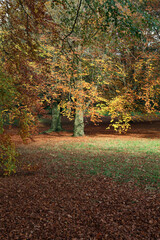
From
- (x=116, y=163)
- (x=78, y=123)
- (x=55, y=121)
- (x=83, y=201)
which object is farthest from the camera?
(x=55, y=121)

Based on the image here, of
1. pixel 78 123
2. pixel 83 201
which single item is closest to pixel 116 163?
pixel 83 201

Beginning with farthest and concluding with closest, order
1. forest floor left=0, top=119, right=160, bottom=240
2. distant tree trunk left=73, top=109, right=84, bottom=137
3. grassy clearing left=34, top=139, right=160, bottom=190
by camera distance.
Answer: distant tree trunk left=73, top=109, right=84, bottom=137, grassy clearing left=34, top=139, right=160, bottom=190, forest floor left=0, top=119, right=160, bottom=240

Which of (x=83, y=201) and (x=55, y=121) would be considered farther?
(x=55, y=121)

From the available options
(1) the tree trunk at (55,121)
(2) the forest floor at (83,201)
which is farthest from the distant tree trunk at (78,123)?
(2) the forest floor at (83,201)

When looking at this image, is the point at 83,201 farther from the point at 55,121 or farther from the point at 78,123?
the point at 55,121

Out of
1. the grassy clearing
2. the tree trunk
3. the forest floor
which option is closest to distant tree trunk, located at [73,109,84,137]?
the tree trunk

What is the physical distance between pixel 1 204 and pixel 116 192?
254cm

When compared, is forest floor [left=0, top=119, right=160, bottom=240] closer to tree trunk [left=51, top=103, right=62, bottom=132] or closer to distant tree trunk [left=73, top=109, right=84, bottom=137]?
distant tree trunk [left=73, top=109, right=84, bottom=137]

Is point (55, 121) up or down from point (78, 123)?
up

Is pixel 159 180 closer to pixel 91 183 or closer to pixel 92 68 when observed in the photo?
pixel 91 183

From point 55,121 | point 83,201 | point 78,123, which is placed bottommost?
point 83,201

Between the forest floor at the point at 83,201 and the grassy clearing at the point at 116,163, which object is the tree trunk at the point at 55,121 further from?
the forest floor at the point at 83,201

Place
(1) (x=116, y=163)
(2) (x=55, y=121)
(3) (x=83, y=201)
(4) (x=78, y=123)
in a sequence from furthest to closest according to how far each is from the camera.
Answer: (2) (x=55, y=121)
(4) (x=78, y=123)
(1) (x=116, y=163)
(3) (x=83, y=201)

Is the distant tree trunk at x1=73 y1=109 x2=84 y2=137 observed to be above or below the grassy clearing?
above
